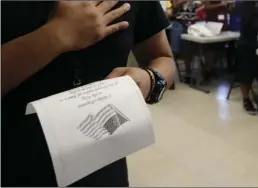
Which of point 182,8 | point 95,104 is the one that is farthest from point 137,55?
point 182,8

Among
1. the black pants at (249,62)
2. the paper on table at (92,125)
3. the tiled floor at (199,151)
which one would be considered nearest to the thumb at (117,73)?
the paper on table at (92,125)

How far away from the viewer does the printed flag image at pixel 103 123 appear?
0.43 m

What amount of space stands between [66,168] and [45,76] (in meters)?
0.15

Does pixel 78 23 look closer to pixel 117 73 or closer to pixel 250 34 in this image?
pixel 117 73

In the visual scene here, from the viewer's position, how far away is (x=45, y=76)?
500mm

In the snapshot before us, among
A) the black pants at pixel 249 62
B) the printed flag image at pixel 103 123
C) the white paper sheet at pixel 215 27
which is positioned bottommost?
the white paper sheet at pixel 215 27

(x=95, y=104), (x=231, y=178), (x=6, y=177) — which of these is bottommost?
(x=231, y=178)

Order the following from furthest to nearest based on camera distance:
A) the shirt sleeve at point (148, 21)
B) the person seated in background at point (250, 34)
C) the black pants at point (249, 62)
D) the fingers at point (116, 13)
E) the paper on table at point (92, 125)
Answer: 1. the black pants at point (249, 62)
2. the person seated in background at point (250, 34)
3. the shirt sleeve at point (148, 21)
4. the fingers at point (116, 13)
5. the paper on table at point (92, 125)

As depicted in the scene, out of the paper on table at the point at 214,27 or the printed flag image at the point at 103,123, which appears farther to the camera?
the paper on table at the point at 214,27

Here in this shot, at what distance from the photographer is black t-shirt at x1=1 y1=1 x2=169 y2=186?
1.56 feet

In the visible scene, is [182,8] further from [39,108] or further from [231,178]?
[39,108]

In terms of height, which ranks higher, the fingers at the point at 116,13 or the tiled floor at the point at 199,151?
the fingers at the point at 116,13

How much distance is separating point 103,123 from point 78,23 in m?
0.14

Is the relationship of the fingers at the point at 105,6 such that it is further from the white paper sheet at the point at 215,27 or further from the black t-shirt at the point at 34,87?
the white paper sheet at the point at 215,27
